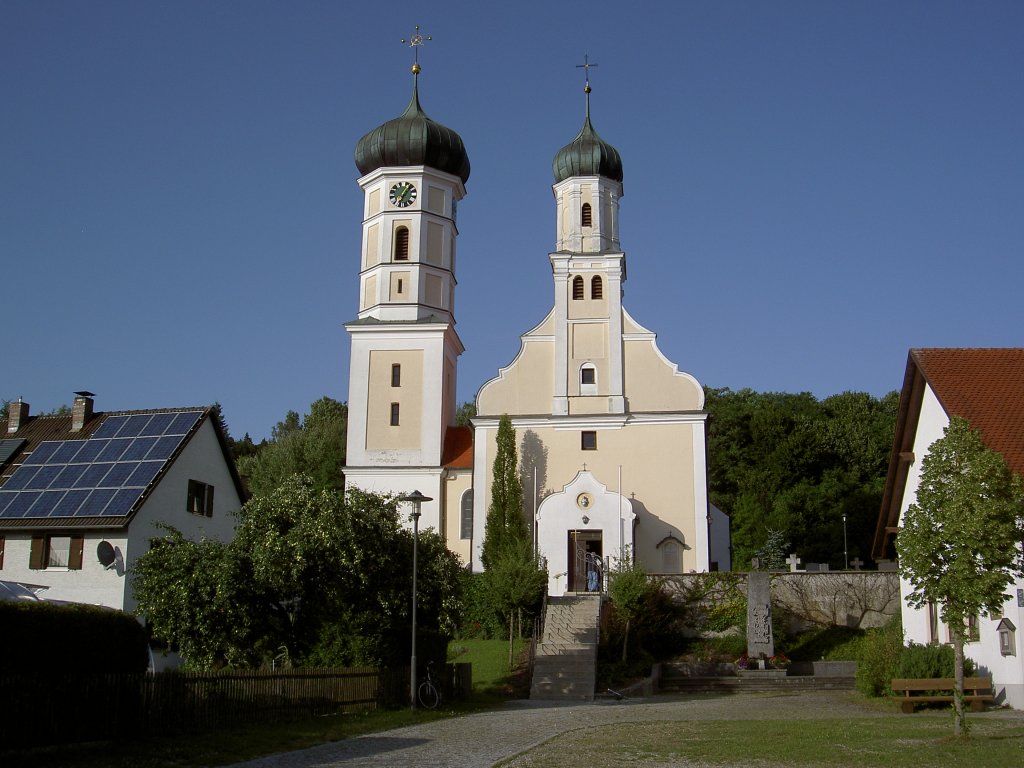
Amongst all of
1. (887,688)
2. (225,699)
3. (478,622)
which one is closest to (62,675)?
(225,699)

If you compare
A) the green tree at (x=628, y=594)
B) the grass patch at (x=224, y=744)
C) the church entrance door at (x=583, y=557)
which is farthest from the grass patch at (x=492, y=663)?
the church entrance door at (x=583, y=557)

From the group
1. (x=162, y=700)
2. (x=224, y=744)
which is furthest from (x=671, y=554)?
(x=224, y=744)

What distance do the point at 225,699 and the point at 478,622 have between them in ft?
65.2

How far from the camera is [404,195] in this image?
144ft

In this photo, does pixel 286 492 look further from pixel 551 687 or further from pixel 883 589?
pixel 883 589

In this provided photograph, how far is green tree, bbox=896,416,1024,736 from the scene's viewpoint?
16562 millimetres

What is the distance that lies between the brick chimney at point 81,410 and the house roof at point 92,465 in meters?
0.19

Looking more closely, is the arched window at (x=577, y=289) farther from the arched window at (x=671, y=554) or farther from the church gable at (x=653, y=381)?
the arched window at (x=671, y=554)

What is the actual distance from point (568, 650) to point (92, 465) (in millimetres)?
15151

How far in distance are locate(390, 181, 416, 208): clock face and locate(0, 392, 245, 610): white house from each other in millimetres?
13011

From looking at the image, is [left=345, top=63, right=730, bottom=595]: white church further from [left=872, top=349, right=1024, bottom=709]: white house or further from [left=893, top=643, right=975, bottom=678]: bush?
[left=893, top=643, right=975, bottom=678]: bush

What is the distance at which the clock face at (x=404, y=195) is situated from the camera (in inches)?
1730

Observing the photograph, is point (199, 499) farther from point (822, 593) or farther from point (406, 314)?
point (822, 593)

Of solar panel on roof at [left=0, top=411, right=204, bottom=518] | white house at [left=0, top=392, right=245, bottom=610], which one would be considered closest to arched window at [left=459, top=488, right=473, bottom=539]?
white house at [left=0, top=392, right=245, bottom=610]
